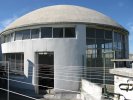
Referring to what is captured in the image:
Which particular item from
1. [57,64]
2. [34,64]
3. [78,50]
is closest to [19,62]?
[34,64]

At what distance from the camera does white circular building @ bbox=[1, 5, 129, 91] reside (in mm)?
17438

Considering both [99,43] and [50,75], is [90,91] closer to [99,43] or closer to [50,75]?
[99,43]

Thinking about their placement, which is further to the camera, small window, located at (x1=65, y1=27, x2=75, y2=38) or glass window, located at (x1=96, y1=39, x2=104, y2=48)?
glass window, located at (x1=96, y1=39, x2=104, y2=48)

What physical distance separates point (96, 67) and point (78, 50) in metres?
1.91

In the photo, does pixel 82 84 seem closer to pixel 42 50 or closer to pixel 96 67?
pixel 96 67

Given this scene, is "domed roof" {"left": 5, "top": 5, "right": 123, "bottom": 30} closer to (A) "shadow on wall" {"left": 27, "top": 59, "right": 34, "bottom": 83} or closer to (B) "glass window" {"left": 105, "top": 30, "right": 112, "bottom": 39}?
(B) "glass window" {"left": 105, "top": 30, "right": 112, "bottom": 39}

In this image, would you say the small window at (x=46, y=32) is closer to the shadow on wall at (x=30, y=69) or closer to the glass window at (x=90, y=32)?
the shadow on wall at (x=30, y=69)

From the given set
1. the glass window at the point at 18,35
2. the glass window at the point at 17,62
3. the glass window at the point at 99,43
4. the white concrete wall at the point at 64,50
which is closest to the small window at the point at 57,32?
the white concrete wall at the point at 64,50

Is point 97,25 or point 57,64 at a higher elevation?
point 97,25

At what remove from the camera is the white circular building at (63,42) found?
17.4 m

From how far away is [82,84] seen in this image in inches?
664

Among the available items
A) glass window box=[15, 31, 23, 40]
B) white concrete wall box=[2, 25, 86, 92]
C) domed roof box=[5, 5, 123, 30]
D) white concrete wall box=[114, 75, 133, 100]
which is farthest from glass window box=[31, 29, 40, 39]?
white concrete wall box=[114, 75, 133, 100]

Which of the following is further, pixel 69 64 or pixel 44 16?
pixel 44 16

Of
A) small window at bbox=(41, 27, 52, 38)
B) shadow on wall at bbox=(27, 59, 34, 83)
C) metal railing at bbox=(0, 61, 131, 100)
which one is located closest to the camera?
metal railing at bbox=(0, 61, 131, 100)
